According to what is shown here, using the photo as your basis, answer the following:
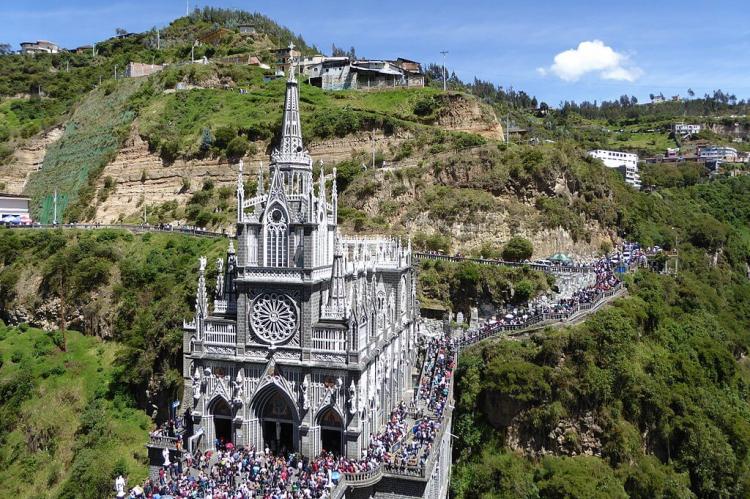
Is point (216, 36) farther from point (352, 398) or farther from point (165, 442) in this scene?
point (352, 398)

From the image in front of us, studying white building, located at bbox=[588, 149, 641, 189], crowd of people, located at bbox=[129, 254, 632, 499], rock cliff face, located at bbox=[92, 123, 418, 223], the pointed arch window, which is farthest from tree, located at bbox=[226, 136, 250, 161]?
white building, located at bbox=[588, 149, 641, 189]

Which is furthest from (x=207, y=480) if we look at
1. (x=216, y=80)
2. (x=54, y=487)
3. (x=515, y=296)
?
(x=216, y=80)

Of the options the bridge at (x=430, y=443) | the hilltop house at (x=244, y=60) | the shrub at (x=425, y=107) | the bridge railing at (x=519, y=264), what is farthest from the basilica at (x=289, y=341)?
the hilltop house at (x=244, y=60)

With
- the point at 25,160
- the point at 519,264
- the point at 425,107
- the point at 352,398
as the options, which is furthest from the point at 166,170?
the point at 352,398

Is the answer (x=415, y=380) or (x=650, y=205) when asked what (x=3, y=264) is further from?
(x=650, y=205)

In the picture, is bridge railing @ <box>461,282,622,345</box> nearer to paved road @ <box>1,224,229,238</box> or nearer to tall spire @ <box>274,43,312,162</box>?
tall spire @ <box>274,43,312,162</box>
